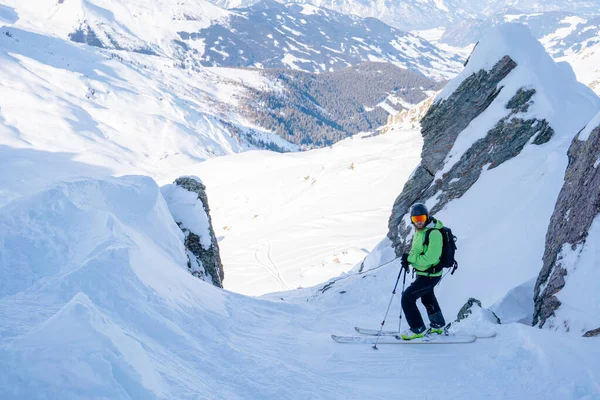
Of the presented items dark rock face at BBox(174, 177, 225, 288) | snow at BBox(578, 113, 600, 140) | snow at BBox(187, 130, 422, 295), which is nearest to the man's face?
snow at BBox(578, 113, 600, 140)

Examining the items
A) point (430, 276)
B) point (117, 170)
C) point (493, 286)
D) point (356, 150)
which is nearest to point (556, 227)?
point (493, 286)

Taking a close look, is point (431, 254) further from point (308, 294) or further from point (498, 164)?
point (308, 294)

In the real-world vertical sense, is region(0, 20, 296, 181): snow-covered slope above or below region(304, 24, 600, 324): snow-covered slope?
below

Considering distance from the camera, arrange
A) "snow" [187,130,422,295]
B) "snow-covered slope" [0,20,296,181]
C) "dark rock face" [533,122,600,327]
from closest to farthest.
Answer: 1. "dark rock face" [533,122,600,327]
2. "snow" [187,130,422,295]
3. "snow-covered slope" [0,20,296,181]

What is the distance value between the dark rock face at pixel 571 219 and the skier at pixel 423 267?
2.29 meters

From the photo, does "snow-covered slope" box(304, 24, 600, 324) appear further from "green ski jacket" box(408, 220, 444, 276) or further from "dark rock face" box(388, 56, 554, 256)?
"green ski jacket" box(408, 220, 444, 276)

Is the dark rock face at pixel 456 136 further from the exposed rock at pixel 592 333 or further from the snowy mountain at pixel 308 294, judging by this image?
the exposed rock at pixel 592 333

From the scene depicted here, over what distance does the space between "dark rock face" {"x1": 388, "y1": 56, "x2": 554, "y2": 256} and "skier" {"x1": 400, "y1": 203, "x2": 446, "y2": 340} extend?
1055cm

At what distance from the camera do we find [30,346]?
3.97m

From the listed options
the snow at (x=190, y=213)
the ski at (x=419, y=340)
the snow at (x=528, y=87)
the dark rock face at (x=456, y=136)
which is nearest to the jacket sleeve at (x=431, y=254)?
the ski at (x=419, y=340)

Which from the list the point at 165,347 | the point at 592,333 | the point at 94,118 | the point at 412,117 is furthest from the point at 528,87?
the point at 94,118

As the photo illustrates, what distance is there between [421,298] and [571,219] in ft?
12.7

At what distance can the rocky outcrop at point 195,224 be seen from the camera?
1817 cm

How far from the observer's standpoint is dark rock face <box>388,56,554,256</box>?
17.0 m
